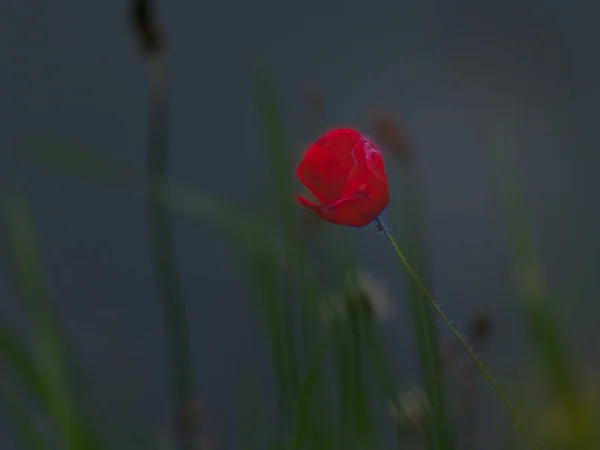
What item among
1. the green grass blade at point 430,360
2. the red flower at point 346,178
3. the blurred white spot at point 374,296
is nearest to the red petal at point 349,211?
the red flower at point 346,178

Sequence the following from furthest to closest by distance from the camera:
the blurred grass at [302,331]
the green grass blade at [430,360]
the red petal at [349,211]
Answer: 1. the blurred grass at [302,331]
2. the green grass blade at [430,360]
3. the red petal at [349,211]

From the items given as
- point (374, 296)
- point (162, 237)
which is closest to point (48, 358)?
point (162, 237)

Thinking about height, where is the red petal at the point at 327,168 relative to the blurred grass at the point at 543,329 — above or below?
above

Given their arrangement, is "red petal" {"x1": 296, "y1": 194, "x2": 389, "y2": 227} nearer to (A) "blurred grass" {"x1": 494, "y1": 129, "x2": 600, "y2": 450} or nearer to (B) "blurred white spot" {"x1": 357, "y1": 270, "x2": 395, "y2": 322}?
(B) "blurred white spot" {"x1": 357, "y1": 270, "x2": 395, "y2": 322}

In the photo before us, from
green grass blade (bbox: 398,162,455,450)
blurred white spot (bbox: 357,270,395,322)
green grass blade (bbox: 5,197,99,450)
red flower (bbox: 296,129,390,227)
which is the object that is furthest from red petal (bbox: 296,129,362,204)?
green grass blade (bbox: 5,197,99,450)

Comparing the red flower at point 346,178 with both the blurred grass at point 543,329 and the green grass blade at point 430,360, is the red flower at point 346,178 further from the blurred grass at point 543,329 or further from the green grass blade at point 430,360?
the blurred grass at point 543,329

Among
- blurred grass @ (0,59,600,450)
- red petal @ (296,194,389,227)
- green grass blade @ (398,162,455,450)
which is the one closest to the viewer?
red petal @ (296,194,389,227)

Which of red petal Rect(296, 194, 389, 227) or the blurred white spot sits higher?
red petal Rect(296, 194, 389, 227)

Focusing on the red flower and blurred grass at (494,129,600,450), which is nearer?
the red flower
